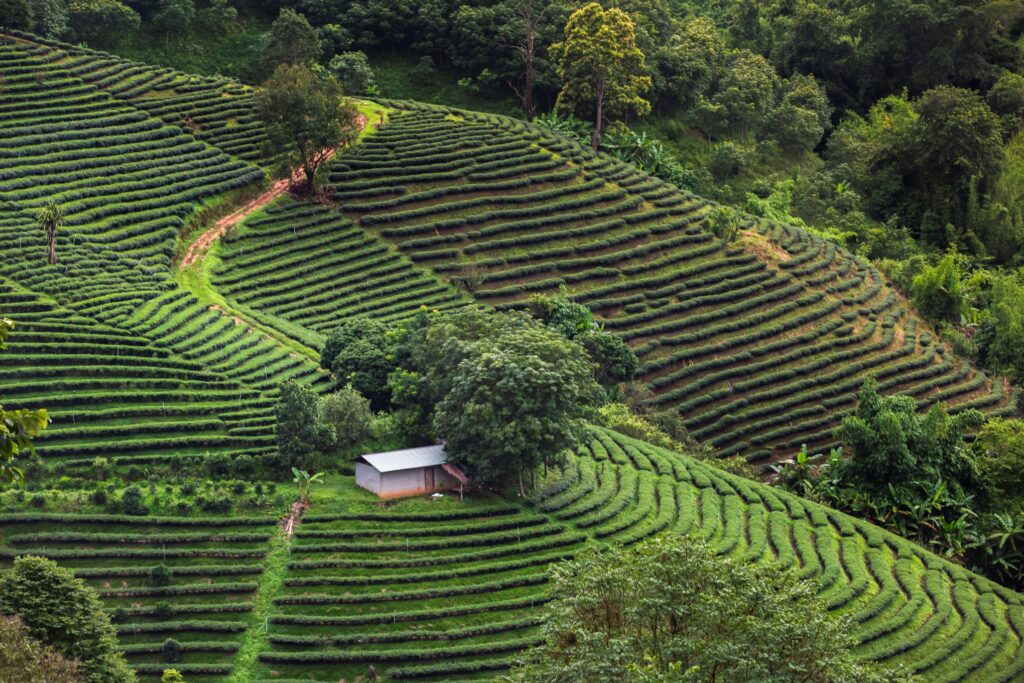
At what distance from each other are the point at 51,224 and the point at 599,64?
110ft

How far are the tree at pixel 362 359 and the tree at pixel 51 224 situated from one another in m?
A: 12.8

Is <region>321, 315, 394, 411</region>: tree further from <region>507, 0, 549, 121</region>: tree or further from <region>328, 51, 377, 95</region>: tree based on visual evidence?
<region>507, 0, 549, 121</region>: tree

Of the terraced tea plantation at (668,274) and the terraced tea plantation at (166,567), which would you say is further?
the terraced tea plantation at (668,274)

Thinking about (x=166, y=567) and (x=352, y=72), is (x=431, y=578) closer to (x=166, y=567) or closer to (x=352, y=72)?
(x=166, y=567)

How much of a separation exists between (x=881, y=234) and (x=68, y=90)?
1822 inches

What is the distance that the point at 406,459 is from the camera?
46.6m

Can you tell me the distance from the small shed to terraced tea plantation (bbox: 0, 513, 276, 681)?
4.39 m

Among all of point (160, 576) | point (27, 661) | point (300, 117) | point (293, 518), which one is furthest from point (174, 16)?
point (27, 661)

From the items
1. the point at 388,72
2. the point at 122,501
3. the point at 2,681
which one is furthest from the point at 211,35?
the point at 2,681

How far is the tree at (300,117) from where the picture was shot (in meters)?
65.0

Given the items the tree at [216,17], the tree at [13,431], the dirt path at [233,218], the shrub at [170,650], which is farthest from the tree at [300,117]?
the tree at [13,431]

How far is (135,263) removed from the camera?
59.0m

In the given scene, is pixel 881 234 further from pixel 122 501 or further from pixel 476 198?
pixel 122 501

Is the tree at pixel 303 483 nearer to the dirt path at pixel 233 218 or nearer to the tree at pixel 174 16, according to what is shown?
the dirt path at pixel 233 218
